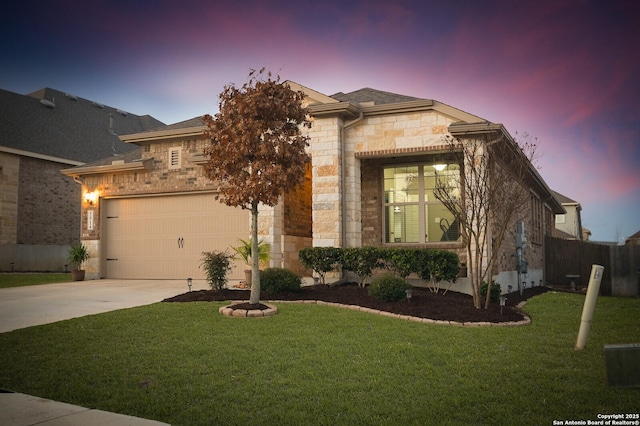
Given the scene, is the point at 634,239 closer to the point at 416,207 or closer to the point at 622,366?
the point at 416,207

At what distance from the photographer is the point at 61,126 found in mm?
24328

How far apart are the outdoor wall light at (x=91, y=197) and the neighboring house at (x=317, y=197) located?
10 centimetres

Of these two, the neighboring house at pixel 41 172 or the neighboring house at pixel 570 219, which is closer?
the neighboring house at pixel 41 172

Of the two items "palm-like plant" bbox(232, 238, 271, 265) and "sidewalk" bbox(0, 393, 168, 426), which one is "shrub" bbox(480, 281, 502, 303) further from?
"sidewalk" bbox(0, 393, 168, 426)

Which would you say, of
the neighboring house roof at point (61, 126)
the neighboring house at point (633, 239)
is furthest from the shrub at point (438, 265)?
the neighboring house at point (633, 239)

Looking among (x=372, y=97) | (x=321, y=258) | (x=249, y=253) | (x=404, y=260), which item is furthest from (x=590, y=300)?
(x=372, y=97)

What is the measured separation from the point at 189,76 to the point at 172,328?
36.9ft

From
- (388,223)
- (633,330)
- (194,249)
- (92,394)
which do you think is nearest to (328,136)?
(388,223)

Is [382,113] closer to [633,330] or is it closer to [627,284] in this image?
[633,330]

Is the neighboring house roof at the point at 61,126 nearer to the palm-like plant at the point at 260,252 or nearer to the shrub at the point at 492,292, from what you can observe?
the palm-like plant at the point at 260,252

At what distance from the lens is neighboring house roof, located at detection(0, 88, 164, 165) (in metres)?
21.8

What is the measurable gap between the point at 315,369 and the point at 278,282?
205 inches

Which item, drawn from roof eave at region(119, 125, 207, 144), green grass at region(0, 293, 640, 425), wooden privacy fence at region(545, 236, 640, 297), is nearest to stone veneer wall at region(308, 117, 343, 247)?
green grass at region(0, 293, 640, 425)

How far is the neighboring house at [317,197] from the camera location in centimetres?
1257
